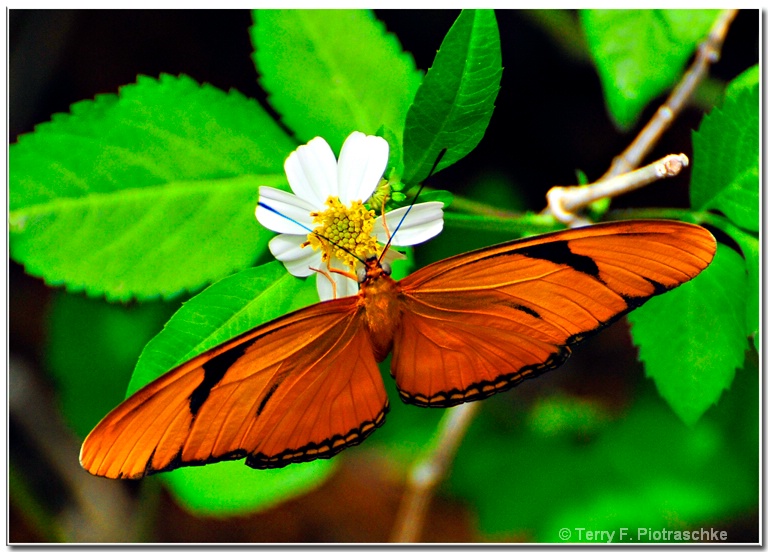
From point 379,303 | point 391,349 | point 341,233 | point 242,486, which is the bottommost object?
point 242,486

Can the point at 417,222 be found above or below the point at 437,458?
above

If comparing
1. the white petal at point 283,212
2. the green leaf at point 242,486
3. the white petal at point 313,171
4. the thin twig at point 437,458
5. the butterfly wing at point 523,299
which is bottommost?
the thin twig at point 437,458

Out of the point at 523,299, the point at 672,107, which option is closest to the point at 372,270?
the point at 523,299

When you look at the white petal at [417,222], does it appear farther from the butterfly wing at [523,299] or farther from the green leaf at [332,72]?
the green leaf at [332,72]

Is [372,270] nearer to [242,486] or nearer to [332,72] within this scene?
[332,72]

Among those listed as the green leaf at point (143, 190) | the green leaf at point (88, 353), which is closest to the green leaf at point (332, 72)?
the green leaf at point (143, 190)

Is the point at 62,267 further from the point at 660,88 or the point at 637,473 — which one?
the point at 637,473

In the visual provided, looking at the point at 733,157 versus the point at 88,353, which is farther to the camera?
the point at 88,353
